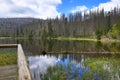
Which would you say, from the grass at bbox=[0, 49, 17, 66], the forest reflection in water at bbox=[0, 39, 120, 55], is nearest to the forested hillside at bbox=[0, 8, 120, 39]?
the forest reflection in water at bbox=[0, 39, 120, 55]

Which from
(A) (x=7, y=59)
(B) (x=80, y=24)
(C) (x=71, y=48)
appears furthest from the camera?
(B) (x=80, y=24)

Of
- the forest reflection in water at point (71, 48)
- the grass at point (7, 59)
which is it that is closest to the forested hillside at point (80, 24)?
the forest reflection in water at point (71, 48)

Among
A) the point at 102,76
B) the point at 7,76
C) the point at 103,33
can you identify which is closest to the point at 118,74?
the point at 102,76

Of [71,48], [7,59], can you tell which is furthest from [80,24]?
[7,59]

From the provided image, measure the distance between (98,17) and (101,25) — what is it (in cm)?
1136

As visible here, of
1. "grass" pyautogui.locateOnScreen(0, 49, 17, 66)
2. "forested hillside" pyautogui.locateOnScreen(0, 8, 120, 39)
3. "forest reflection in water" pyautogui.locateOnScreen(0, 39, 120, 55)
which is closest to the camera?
"grass" pyautogui.locateOnScreen(0, 49, 17, 66)

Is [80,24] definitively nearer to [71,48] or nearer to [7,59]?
[71,48]

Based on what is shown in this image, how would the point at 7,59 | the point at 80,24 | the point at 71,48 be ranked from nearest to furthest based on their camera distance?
the point at 7,59
the point at 71,48
the point at 80,24

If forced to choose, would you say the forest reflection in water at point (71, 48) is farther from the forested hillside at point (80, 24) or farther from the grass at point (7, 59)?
the forested hillside at point (80, 24)

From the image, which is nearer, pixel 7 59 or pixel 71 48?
pixel 7 59

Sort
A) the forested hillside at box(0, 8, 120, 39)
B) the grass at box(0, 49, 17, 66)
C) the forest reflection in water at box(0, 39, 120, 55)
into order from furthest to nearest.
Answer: the forested hillside at box(0, 8, 120, 39), the forest reflection in water at box(0, 39, 120, 55), the grass at box(0, 49, 17, 66)

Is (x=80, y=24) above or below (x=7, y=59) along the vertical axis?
above

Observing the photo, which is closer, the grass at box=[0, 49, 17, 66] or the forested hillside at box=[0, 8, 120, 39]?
the grass at box=[0, 49, 17, 66]

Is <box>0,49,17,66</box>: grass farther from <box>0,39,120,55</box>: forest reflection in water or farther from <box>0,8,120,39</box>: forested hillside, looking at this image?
<box>0,8,120,39</box>: forested hillside
